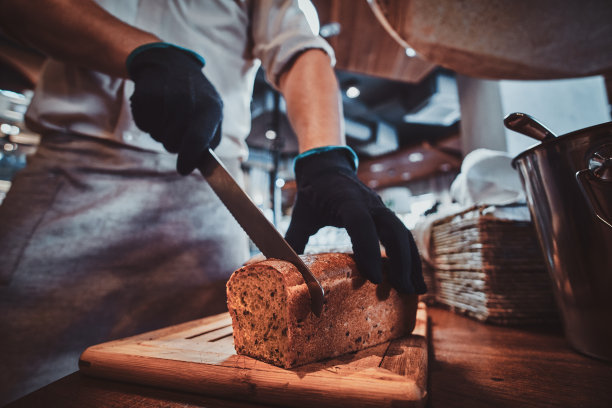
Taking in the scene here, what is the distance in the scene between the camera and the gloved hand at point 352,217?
826mm

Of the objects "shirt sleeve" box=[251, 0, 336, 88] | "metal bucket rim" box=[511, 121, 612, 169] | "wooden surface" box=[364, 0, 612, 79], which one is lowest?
"metal bucket rim" box=[511, 121, 612, 169]

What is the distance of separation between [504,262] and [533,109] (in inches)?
61.0

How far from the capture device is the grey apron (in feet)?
3.31

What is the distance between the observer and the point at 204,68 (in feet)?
4.59

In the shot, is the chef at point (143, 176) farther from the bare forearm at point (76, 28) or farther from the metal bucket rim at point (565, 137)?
the metal bucket rim at point (565, 137)

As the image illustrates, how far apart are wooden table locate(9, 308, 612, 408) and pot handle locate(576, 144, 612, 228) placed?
Answer: 14.2 inches

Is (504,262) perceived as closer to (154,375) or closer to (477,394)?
(477,394)

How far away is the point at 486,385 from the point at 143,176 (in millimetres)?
1443

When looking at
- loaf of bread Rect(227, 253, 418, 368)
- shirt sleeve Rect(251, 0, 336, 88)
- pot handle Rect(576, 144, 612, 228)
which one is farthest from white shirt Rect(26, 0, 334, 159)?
pot handle Rect(576, 144, 612, 228)

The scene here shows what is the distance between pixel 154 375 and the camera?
66 centimetres

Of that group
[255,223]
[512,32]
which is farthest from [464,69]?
[255,223]

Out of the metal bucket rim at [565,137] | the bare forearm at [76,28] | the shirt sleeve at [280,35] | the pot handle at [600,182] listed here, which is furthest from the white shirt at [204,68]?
the pot handle at [600,182]

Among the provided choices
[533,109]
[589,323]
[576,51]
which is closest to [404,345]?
[589,323]

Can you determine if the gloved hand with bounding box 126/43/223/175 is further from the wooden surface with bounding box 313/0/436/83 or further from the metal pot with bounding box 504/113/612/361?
the wooden surface with bounding box 313/0/436/83
